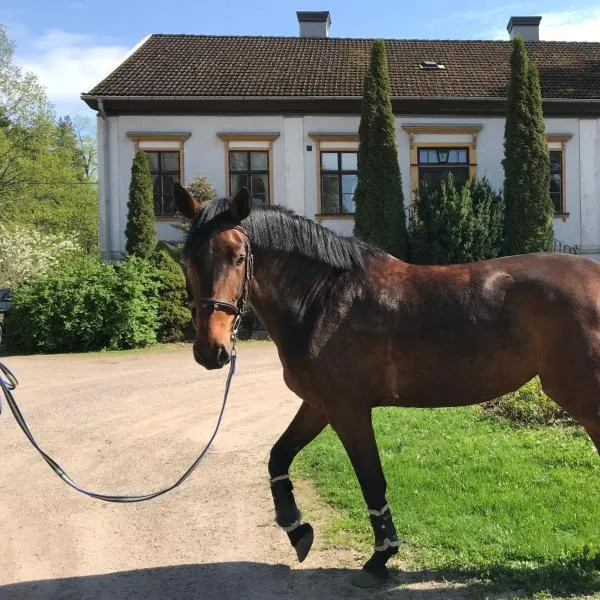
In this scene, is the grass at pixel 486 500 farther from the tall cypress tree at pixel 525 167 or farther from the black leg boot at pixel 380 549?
the tall cypress tree at pixel 525 167

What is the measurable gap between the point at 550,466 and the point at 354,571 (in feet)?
8.63

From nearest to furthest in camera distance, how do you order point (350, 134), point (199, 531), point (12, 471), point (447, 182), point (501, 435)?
point (199, 531) → point (12, 471) → point (501, 435) → point (447, 182) → point (350, 134)

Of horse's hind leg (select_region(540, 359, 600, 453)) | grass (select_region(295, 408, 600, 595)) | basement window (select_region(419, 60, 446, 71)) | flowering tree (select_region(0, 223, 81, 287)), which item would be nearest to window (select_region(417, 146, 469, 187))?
basement window (select_region(419, 60, 446, 71))

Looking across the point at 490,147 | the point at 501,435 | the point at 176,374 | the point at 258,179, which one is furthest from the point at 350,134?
the point at 501,435

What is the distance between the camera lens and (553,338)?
11.3ft

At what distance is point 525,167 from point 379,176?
16.0ft

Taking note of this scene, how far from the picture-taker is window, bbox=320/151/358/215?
2338 cm

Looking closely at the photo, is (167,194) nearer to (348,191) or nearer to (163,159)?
Answer: (163,159)

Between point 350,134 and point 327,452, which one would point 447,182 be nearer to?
point 350,134

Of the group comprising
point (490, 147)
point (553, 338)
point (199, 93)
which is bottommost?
point (553, 338)

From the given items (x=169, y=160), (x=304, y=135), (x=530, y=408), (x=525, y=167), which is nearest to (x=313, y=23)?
(x=304, y=135)

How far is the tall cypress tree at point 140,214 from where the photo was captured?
21.3 m

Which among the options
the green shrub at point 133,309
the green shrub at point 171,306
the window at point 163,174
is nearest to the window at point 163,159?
the window at point 163,174

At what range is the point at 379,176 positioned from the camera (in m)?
21.1
